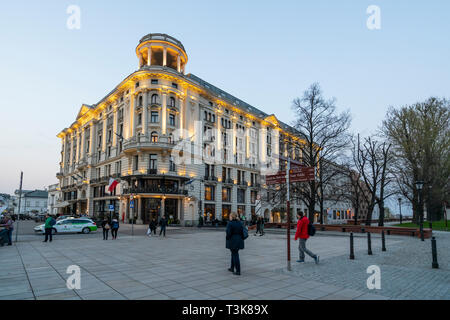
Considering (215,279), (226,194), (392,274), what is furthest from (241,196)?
(215,279)

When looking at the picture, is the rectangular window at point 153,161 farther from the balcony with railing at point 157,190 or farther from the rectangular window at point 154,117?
the rectangular window at point 154,117

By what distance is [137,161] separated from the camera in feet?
139

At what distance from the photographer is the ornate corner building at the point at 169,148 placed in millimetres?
41281

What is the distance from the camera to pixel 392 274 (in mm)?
8328

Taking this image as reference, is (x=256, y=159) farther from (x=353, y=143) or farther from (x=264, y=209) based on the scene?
(x=353, y=143)

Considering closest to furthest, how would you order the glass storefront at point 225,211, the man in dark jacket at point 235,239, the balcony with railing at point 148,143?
the man in dark jacket at point 235,239 → the balcony with railing at point 148,143 → the glass storefront at point 225,211

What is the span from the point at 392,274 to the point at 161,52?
4441 cm

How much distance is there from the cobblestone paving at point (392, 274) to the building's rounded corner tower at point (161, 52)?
129 ft

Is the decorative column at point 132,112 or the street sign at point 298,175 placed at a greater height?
the decorative column at point 132,112

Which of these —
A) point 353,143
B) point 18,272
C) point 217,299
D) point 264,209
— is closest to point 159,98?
point 353,143

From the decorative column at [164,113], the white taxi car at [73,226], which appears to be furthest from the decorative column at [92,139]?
the white taxi car at [73,226]

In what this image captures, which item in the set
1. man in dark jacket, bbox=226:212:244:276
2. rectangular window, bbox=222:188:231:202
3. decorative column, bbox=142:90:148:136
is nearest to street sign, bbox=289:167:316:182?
man in dark jacket, bbox=226:212:244:276

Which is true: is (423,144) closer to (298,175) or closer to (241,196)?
(298,175)

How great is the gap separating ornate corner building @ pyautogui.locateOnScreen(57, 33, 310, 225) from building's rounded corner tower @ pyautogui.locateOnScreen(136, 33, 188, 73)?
142 millimetres
